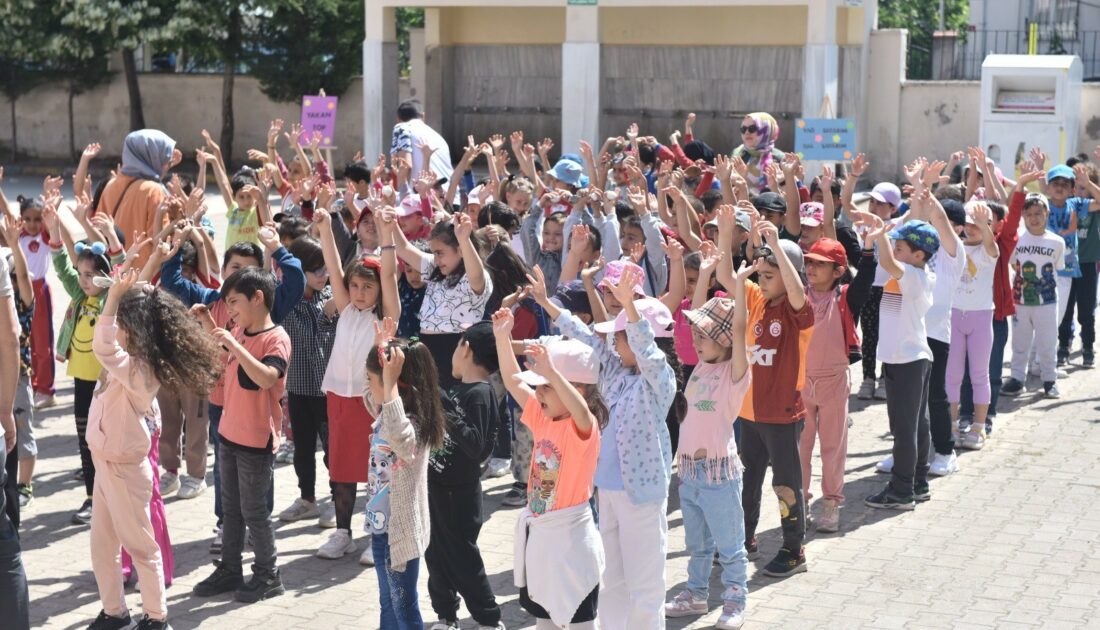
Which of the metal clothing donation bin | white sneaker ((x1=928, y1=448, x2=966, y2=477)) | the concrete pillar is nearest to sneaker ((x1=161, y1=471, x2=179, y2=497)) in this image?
white sneaker ((x1=928, y1=448, x2=966, y2=477))

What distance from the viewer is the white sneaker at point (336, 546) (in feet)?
24.3

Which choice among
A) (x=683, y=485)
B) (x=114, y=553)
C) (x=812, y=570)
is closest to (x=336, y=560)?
(x=114, y=553)

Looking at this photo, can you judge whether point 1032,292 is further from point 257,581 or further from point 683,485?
point 257,581

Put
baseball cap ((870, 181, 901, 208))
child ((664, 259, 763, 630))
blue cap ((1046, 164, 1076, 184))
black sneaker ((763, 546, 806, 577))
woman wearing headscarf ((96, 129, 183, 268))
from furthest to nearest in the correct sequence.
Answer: blue cap ((1046, 164, 1076, 184)), baseball cap ((870, 181, 901, 208)), woman wearing headscarf ((96, 129, 183, 268)), black sneaker ((763, 546, 806, 577)), child ((664, 259, 763, 630))

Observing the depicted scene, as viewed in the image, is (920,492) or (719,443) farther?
(920,492)

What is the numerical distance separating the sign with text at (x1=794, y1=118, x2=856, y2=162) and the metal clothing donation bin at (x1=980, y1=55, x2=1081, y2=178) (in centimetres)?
469

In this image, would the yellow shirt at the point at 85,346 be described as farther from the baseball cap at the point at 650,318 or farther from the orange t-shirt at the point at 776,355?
the orange t-shirt at the point at 776,355

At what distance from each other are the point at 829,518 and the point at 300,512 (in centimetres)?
299

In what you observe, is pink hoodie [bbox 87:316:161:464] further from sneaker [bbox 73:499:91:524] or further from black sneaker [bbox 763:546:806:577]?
black sneaker [bbox 763:546:806:577]

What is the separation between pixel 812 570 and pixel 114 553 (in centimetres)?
344

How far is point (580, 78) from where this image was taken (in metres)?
21.7

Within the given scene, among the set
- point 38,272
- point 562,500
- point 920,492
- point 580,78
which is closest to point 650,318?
point 562,500

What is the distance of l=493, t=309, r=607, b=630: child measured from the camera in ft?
18.0

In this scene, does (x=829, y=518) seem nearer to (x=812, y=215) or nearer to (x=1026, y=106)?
(x=812, y=215)
